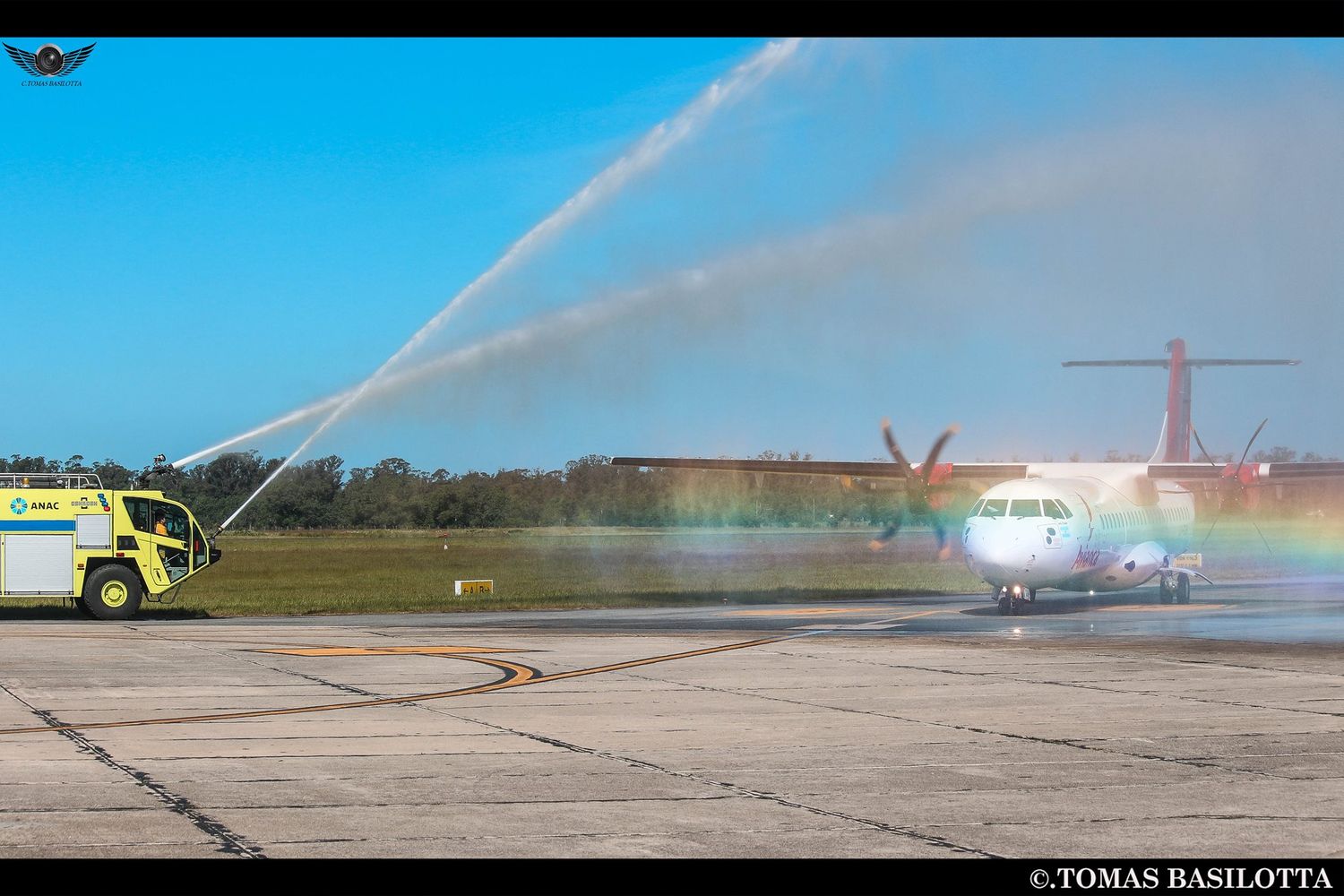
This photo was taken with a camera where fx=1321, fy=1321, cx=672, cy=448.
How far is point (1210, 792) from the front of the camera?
10992 mm

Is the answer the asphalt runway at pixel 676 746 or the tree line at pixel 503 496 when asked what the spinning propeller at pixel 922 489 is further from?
Result: the asphalt runway at pixel 676 746

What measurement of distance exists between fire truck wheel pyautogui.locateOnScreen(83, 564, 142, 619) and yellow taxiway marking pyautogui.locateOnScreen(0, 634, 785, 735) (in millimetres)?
13980

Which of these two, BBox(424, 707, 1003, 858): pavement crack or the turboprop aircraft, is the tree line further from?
BBox(424, 707, 1003, 858): pavement crack

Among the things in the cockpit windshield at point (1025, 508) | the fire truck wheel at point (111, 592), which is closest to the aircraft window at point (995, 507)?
the cockpit windshield at point (1025, 508)

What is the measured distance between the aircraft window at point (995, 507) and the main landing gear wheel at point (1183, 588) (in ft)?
31.2

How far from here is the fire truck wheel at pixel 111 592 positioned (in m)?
33.2

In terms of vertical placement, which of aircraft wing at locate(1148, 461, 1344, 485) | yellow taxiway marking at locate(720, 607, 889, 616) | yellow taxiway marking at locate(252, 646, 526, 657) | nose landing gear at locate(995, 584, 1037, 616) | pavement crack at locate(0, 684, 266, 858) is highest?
aircraft wing at locate(1148, 461, 1344, 485)

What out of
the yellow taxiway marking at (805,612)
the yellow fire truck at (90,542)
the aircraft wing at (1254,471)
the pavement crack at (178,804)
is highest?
the aircraft wing at (1254,471)

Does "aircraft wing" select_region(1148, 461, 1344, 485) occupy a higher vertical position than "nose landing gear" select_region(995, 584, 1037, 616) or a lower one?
higher

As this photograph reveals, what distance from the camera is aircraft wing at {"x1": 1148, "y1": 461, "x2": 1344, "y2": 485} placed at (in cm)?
3653

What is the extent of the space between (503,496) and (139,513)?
17.2 metres

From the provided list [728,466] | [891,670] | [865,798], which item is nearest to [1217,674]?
[891,670]

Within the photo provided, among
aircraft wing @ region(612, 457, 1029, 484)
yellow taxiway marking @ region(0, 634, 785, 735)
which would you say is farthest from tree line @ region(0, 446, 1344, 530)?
yellow taxiway marking @ region(0, 634, 785, 735)

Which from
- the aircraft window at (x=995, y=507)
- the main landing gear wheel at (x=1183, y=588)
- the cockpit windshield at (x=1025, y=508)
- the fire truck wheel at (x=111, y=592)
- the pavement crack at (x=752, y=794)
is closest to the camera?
the pavement crack at (x=752, y=794)
